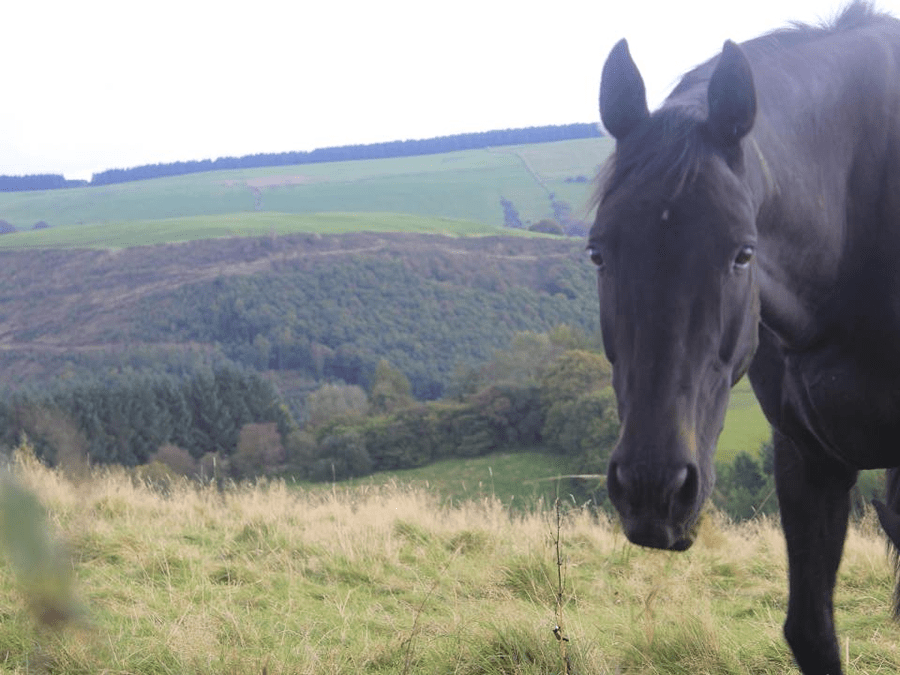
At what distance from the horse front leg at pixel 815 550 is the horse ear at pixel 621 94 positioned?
156cm

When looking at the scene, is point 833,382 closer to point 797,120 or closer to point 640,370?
point 797,120

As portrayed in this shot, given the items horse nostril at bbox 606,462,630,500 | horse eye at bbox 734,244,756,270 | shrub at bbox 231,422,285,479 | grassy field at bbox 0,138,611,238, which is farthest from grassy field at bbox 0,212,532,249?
horse nostril at bbox 606,462,630,500

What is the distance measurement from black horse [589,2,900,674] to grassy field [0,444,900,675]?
0.89 meters

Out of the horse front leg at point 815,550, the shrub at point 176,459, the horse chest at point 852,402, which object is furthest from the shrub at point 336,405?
the horse chest at point 852,402

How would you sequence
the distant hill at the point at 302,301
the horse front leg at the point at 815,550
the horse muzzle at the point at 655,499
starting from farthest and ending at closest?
the distant hill at the point at 302,301
the horse front leg at the point at 815,550
the horse muzzle at the point at 655,499

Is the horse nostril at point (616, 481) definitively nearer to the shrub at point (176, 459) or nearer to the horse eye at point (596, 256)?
the horse eye at point (596, 256)

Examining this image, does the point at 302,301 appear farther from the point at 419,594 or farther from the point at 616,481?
the point at 616,481

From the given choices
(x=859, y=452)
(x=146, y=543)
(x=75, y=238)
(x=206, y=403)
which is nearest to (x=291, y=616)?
(x=146, y=543)

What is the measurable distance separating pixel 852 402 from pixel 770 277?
2.04ft

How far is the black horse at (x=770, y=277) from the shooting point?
207 cm

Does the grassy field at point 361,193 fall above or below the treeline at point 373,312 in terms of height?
above

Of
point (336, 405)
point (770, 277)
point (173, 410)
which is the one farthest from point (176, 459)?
point (770, 277)

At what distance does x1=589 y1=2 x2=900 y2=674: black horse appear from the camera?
2066 mm

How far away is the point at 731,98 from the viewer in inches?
89.2
